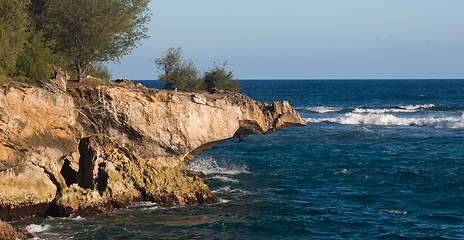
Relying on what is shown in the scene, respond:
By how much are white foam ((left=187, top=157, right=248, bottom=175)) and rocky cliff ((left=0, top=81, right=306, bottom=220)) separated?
505 cm

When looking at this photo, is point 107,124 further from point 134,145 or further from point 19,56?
point 19,56

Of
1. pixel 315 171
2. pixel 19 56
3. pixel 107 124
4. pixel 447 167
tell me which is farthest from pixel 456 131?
pixel 19 56

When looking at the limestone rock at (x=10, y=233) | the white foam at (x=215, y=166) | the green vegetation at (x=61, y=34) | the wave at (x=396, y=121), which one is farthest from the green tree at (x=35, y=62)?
the wave at (x=396, y=121)

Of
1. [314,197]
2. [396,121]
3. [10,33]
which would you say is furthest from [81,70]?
[396,121]

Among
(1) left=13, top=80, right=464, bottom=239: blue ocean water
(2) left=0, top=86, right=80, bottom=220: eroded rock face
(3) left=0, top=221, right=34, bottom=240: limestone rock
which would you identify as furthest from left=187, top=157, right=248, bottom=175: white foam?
(3) left=0, top=221, right=34, bottom=240: limestone rock

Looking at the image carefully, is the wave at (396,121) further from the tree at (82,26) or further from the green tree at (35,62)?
the green tree at (35,62)

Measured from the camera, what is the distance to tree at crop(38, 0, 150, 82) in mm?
24188

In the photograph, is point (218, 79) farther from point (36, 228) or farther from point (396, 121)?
point (396, 121)

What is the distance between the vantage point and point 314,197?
84.7 ft

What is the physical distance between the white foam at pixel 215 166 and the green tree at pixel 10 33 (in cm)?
1482

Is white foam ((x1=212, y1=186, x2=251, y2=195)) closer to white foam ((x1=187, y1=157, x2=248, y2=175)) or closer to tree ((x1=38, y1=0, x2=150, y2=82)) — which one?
white foam ((x1=187, y1=157, x2=248, y2=175))

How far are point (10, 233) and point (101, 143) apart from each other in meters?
6.23

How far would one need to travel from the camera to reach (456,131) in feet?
169

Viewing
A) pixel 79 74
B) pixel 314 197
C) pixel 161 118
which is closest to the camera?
pixel 161 118
